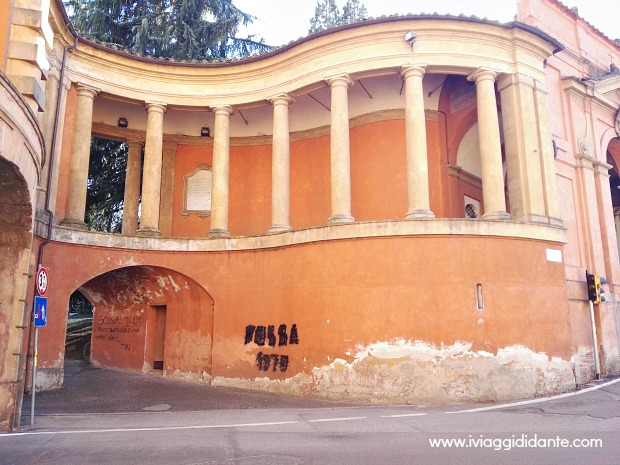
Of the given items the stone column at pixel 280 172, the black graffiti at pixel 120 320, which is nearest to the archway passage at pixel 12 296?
the stone column at pixel 280 172

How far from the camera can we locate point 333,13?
110 feet

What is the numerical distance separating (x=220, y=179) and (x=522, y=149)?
8476 mm

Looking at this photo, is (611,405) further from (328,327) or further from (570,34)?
(570,34)

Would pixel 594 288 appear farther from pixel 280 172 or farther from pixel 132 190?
pixel 132 190

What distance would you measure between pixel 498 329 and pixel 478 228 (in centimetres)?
236

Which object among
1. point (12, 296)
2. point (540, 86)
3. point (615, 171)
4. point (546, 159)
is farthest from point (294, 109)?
point (615, 171)

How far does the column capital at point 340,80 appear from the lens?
1416cm

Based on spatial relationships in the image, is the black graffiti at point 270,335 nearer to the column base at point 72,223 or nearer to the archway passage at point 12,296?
the column base at point 72,223

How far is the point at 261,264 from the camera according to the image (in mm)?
14414

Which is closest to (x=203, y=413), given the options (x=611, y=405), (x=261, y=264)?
(x=261, y=264)

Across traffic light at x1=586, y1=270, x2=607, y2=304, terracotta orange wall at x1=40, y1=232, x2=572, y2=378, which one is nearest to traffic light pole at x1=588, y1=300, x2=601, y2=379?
traffic light at x1=586, y1=270, x2=607, y2=304

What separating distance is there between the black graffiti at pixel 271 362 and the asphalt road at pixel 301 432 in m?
0.91

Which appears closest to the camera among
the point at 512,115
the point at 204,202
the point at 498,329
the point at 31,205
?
the point at 31,205

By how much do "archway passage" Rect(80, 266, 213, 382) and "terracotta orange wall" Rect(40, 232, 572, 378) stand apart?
1588mm
